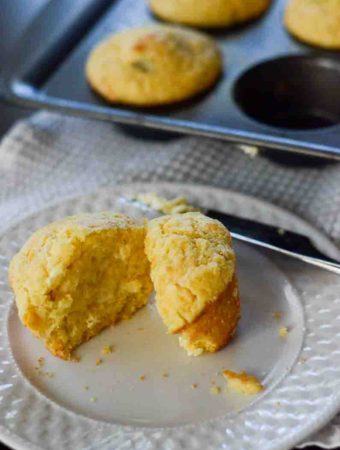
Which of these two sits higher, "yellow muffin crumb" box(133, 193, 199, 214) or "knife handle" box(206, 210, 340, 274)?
"yellow muffin crumb" box(133, 193, 199, 214)

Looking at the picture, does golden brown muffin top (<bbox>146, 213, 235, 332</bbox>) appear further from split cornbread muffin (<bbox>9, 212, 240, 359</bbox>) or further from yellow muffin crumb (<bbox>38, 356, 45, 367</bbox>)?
yellow muffin crumb (<bbox>38, 356, 45, 367</bbox>)

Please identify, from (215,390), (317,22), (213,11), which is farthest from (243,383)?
(213,11)

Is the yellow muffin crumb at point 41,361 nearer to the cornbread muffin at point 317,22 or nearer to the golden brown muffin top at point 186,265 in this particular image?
the golden brown muffin top at point 186,265

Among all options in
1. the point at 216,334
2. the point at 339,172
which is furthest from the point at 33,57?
the point at 216,334

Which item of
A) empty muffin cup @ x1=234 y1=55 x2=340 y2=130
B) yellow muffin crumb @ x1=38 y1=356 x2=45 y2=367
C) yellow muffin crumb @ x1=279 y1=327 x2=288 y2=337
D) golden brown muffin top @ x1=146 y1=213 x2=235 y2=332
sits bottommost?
empty muffin cup @ x1=234 y1=55 x2=340 y2=130

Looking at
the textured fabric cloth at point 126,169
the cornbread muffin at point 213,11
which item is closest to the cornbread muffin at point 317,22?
the cornbread muffin at point 213,11

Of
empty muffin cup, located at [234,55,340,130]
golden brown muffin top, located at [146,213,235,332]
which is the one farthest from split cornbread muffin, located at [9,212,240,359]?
empty muffin cup, located at [234,55,340,130]

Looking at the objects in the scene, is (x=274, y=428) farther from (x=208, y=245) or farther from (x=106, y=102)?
(x=106, y=102)
